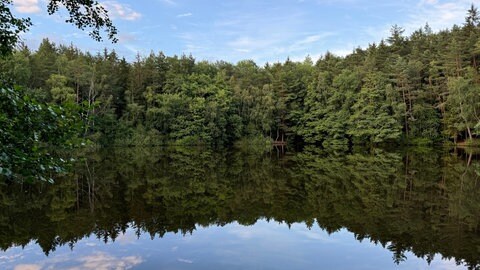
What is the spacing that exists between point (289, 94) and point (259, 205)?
1635 inches

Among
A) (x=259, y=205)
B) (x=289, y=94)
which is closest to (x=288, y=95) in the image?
(x=289, y=94)

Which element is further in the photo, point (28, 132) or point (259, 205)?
point (259, 205)

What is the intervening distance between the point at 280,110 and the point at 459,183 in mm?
36583

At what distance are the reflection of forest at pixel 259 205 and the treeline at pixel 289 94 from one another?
80.2ft

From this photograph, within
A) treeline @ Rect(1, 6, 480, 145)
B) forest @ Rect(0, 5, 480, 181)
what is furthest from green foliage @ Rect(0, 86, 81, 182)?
treeline @ Rect(1, 6, 480, 145)

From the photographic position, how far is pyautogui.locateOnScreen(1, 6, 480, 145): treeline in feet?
137

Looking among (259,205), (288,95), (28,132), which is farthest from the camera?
(288,95)

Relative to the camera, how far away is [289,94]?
5328 centimetres

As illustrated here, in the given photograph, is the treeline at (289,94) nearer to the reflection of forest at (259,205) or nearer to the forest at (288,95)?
the forest at (288,95)

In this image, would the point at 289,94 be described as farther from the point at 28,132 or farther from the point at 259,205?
the point at 28,132

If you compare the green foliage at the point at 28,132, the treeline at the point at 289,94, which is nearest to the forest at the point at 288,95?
the treeline at the point at 289,94

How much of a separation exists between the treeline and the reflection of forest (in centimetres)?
2445

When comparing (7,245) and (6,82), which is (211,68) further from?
(6,82)

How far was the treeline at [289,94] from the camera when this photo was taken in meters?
41.9
